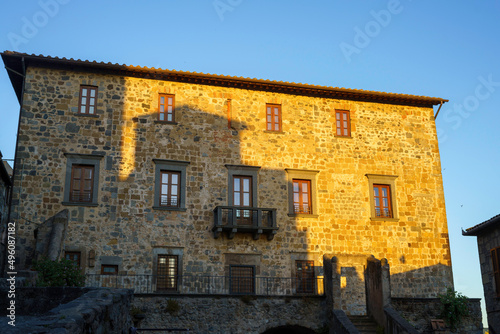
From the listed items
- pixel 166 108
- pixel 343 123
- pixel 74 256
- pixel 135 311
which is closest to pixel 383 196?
pixel 343 123

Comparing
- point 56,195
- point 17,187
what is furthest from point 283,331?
point 17,187

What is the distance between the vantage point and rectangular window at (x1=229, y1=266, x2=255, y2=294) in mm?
20562

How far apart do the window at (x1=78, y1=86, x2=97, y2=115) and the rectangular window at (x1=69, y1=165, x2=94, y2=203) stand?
7.18 ft

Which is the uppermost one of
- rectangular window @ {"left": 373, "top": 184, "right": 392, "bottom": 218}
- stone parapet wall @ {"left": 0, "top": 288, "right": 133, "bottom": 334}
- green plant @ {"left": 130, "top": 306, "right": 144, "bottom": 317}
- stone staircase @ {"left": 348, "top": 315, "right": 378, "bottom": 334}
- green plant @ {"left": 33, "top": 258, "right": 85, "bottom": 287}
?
rectangular window @ {"left": 373, "top": 184, "right": 392, "bottom": 218}

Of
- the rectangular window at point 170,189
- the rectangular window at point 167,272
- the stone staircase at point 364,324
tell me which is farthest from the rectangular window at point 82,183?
the stone staircase at point 364,324

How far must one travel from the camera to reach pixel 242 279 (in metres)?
20.7

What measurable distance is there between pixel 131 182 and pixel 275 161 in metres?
5.84

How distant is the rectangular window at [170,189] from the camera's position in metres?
20.9

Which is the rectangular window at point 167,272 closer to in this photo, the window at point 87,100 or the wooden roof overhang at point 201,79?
the window at point 87,100

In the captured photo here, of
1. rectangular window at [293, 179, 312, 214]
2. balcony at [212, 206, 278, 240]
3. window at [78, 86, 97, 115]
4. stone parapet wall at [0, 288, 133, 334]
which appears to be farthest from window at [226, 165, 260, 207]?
stone parapet wall at [0, 288, 133, 334]

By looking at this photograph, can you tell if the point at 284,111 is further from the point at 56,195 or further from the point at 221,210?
the point at 56,195

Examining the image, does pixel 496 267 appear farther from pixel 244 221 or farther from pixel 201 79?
pixel 201 79

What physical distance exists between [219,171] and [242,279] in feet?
14.1

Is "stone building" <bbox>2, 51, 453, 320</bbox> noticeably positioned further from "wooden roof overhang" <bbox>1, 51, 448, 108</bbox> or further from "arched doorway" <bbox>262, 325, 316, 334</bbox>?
"arched doorway" <bbox>262, 325, 316, 334</bbox>
